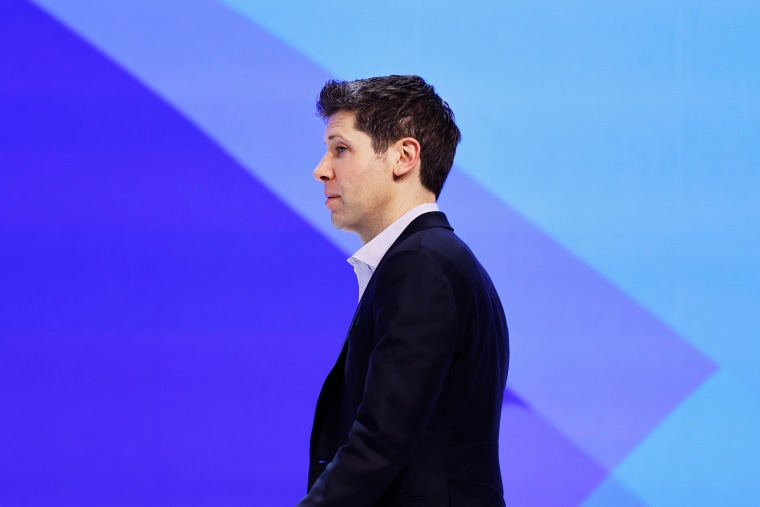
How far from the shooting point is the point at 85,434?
2602 millimetres

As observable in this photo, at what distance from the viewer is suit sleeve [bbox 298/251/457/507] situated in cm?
118

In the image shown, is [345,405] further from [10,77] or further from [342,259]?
[10,77]

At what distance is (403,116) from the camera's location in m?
1.50

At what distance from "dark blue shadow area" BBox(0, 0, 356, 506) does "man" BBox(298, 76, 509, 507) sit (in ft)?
3.74

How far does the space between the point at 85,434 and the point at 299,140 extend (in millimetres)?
1053

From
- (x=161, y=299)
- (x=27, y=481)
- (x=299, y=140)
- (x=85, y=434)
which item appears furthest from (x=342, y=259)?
(x=27, y=481)

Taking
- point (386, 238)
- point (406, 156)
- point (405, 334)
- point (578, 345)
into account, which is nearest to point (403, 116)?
point (406, 156)

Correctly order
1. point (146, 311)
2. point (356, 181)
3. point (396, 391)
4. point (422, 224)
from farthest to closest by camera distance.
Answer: point (146, 311) → point (356, 181) → point (422, 224) → point (396, 391)

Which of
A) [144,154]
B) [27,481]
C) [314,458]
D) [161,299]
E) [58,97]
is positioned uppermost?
[58,97]

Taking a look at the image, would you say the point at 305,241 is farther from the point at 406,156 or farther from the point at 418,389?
the point at 418,389

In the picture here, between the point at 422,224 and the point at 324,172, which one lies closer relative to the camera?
the point at 422,224

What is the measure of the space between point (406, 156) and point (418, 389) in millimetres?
443

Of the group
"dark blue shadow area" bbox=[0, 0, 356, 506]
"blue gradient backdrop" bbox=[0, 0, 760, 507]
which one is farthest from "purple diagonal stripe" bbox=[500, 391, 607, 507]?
"dark blue shadow area" bbox=[0, 0, 356, 506]

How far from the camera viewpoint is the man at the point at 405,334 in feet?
3.91
